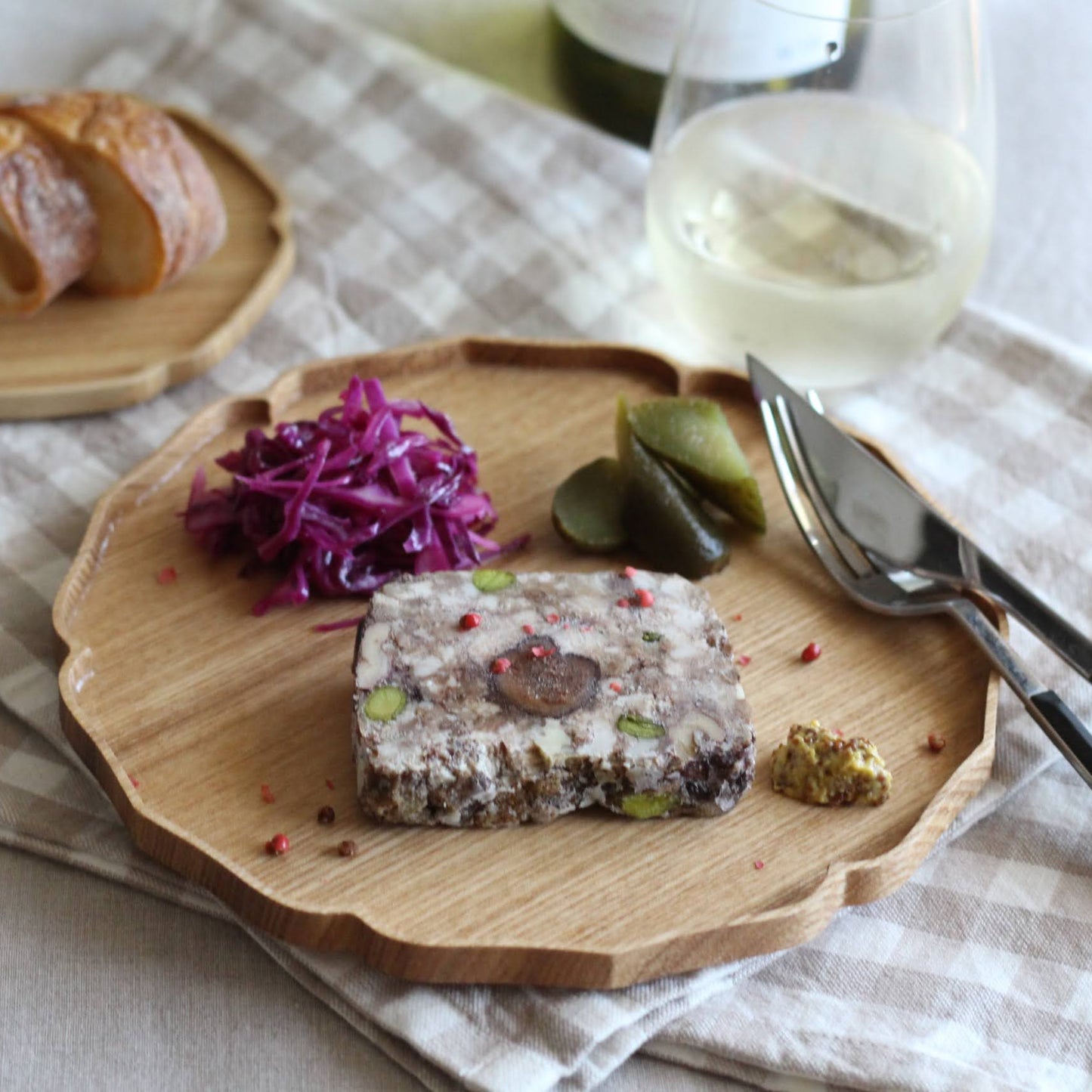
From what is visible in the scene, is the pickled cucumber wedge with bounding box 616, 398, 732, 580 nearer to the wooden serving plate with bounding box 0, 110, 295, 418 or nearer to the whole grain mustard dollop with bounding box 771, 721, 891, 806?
the whole grain mustard dollop with bounding box 771, 721, 891, 806

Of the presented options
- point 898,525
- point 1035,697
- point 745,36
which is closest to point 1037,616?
point 1035,697

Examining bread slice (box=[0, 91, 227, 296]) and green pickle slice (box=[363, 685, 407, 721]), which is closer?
green pickle slice (box=[363, 685, 407, 721])

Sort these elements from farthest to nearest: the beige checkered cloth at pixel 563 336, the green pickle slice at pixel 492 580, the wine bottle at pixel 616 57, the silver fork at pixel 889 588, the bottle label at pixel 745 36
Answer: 1. the wine bottle at pixel 616 57
2. the bottle label at pixel 745 36
3. the green pickle slice at pixel 492 580
4. the silver fork at pixel 889 588
5. the beige checkered cloth at pixel 563 336

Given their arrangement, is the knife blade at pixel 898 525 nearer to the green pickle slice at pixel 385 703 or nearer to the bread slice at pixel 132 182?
the green pickle slice at pixel 385 703

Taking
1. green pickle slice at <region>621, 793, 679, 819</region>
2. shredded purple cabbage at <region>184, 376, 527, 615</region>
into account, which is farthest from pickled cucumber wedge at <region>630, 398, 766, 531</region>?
green pickle slice at <region>621, 793, 679, 819</region>

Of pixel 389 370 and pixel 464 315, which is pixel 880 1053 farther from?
pixel 464 315

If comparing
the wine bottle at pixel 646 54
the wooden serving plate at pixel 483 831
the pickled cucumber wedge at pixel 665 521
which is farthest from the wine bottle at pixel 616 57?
the pickled cucumber wedge at pixel 665 521
